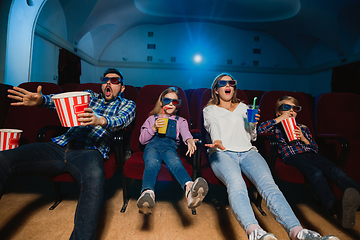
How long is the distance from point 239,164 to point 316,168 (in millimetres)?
563

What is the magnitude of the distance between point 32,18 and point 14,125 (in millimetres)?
2954

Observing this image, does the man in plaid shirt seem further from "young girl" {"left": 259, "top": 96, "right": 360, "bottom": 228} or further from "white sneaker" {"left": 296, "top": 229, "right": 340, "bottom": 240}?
"young girl" {"left": 259, "top": 96, "right": 360, "bottom": 228}

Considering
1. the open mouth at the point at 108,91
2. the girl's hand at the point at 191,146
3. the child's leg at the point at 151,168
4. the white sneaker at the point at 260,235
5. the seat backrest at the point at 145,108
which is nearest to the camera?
the white sneaker at the point at 260,235

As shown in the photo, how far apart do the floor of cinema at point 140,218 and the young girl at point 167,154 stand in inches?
16.8

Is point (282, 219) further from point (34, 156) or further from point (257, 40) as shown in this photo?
point (257, 40)

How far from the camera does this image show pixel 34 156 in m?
1.16

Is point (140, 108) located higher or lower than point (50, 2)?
lower

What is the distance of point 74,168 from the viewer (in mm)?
1148

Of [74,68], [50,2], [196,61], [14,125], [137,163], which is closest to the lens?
[137,163]

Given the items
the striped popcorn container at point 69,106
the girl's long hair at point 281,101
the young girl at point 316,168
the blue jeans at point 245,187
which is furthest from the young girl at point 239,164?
the striped popcorn container at point 69,106

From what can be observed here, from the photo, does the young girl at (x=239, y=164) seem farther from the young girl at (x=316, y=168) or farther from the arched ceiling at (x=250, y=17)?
the arched ceiling at (x=250, y=17)

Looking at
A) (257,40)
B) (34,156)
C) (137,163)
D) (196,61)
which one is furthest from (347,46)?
(34,156)

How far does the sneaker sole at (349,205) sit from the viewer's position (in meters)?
1.03

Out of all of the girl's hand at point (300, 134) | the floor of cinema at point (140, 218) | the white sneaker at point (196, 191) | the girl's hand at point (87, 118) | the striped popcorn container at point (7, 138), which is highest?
the girl's hand at point (87, 118)
